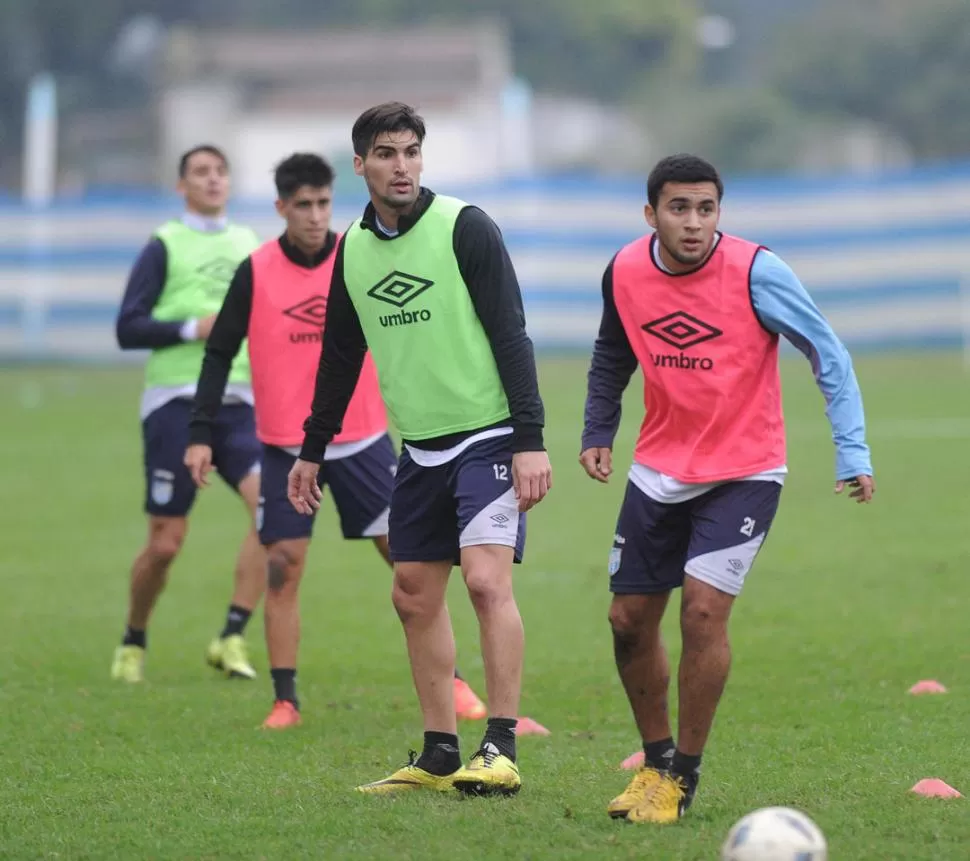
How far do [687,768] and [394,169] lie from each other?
7.43ft

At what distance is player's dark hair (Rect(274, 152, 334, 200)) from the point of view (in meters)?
8.36

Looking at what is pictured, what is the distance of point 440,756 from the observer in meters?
6.72

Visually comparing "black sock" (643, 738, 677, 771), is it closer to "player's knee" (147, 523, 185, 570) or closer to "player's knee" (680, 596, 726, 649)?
"player's knee" (680, 596, 726, 649)

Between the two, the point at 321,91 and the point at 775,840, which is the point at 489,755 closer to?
the point at 775,840

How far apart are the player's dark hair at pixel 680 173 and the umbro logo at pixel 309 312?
8.45 ft

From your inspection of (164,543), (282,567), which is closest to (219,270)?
(164,543)

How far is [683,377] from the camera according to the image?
20.5ft

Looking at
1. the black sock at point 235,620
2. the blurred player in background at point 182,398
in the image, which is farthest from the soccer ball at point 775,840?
the black sock at point 235,620

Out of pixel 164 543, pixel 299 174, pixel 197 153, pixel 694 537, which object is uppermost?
pixel 197 153

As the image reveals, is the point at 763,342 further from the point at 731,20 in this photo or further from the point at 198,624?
the point at 731,20

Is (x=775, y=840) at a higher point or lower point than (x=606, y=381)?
lower

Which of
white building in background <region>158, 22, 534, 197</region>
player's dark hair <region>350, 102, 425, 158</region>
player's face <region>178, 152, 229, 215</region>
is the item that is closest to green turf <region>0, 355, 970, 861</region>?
player's dark hair <region>350, 102, 425, 158</region>

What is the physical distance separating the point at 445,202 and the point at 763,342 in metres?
1.25

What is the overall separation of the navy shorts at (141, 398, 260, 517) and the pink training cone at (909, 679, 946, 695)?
3.50m
